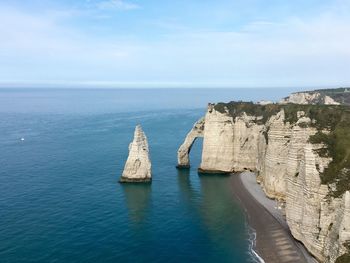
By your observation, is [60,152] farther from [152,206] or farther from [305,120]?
[305,120]

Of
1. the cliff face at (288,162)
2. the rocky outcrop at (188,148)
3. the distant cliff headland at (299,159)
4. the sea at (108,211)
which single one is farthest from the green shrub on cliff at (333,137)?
the rocky outcrop at (188,148)

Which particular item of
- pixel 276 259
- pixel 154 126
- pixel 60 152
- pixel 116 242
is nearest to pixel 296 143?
pixel 276 259

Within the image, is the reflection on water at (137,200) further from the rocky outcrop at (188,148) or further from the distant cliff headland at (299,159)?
the distant cliff headland at (299,159)

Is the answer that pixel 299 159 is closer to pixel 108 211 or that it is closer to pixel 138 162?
pixel 108 211

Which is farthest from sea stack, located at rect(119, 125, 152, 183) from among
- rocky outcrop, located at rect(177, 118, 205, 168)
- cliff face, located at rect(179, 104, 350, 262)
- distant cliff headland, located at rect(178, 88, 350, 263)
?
cliff face, located at rect(179, 104, 350, 262)

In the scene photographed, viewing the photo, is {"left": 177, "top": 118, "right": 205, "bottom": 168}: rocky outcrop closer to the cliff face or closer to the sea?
the sea
